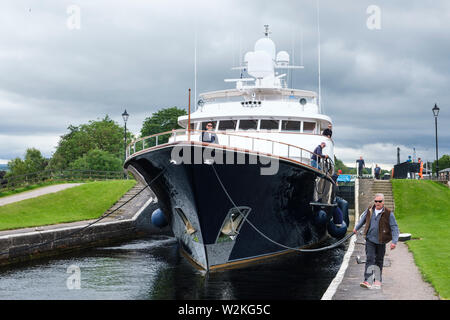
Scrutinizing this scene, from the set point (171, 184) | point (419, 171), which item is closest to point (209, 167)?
point (171, 184)

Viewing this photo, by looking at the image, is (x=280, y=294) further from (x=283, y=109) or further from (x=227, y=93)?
(x=227, y=93)

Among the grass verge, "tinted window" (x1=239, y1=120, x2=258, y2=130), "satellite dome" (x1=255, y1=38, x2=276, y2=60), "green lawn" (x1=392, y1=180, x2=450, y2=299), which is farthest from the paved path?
"green lawn" (x1=392, y1=180, x2=450, y2=299)

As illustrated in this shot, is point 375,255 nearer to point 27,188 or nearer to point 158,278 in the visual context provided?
point 158,278

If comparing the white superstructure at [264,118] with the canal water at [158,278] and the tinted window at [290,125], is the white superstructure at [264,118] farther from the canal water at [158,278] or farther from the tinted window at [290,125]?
the canal water at [158,278]

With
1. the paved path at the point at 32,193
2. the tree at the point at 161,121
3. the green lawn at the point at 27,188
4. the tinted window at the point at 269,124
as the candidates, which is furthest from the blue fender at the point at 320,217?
the tree at the point at 161,121

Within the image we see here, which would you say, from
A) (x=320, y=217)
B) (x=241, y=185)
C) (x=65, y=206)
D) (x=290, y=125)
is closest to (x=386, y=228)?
(x=241, y=185)

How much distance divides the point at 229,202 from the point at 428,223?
38.3ft

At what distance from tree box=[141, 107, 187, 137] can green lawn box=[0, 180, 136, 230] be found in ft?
85.3

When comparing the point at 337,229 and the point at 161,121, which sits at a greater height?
the point at 161,121

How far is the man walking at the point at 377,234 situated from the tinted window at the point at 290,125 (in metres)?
7.96

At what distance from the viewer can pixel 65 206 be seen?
22.8 meters

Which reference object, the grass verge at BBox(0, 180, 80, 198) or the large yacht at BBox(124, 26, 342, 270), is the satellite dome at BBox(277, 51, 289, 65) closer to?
the large yacht at BBox(124, 26, 342, 270)

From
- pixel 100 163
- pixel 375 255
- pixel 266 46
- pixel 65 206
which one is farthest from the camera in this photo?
pixel 100 163

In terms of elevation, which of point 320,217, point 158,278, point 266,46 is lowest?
point 158,278
